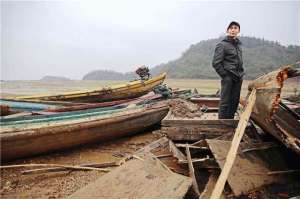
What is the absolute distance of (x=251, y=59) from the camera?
51562 mm

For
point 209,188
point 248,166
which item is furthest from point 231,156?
point 248,166

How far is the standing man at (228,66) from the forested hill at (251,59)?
1453 inches

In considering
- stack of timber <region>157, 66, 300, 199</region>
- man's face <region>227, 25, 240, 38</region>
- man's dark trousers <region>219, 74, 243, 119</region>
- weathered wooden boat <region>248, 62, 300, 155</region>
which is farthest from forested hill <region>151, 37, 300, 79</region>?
weathered wooden boat <region>248, 62, 300, 155</region>

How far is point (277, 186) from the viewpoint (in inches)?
113

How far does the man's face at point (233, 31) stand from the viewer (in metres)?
4.67

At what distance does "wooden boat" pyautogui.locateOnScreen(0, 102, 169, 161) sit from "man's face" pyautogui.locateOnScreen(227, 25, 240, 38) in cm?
242

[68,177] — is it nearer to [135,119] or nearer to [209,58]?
[135,119]

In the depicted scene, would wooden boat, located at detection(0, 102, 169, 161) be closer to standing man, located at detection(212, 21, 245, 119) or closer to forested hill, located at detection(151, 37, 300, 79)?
standing man, located at detection(212, 21, 245, 119)

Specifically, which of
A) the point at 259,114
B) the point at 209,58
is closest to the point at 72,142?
the point at 259,114

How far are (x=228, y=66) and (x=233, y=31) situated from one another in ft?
1.94

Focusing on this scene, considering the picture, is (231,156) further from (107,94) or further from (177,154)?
(107,94)

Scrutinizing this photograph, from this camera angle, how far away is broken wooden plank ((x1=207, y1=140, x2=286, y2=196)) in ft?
9.00

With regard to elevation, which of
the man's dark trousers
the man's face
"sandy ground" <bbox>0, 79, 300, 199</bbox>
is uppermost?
the man's face

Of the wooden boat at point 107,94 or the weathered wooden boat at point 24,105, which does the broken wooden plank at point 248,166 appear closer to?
the weathered wooden boat at point 24,105
